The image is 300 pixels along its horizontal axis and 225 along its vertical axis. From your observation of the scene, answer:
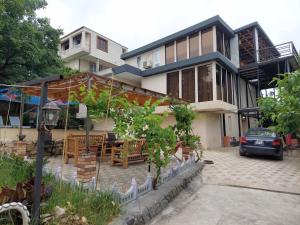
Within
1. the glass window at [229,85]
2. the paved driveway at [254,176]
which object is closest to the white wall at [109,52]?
the glass window at [229,85]

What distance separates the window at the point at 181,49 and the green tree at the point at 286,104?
13.1 meters

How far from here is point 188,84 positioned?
15.3 metres

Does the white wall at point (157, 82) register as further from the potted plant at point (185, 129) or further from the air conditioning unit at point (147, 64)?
the potted plant at point (185, 129)

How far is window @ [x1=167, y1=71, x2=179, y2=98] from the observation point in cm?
1596

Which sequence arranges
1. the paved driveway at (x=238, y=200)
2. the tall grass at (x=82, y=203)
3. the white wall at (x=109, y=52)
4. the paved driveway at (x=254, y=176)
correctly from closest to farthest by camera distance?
the tall grass at (x=82, y=203)
the paved driveway at (x=238, y=200)
the paved driveway at (x=254, y=176)
the white wall at (x=109, y=52)

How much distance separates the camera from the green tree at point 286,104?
10.7 feet

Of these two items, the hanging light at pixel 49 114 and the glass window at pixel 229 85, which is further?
the glass window at pixel 229 85

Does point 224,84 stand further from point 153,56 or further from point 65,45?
point 65,45

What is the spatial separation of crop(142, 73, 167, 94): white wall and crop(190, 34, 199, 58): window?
2.61 m

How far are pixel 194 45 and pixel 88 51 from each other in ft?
40.5

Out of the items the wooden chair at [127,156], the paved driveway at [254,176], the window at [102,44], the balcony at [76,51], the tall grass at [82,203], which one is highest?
the window at [102,44]

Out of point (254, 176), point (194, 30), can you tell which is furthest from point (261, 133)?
point (194, 30)

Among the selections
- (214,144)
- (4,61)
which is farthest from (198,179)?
(4,61)

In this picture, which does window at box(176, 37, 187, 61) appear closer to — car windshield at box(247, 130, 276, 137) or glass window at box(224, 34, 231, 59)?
glass window at box(224, 34, 231, 59)
